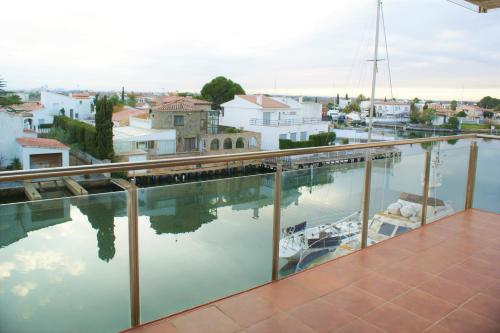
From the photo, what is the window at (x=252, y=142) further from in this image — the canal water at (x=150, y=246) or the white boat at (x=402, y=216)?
the canal water at (x=150, y=246)

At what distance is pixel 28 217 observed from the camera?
5.47ft

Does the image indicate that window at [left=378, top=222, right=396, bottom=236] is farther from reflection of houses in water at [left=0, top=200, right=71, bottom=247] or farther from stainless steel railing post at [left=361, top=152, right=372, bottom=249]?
reflection of houses in water at [left=0, top=200, right=71, bottom=247]

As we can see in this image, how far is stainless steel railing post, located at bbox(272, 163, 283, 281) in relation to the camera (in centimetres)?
254

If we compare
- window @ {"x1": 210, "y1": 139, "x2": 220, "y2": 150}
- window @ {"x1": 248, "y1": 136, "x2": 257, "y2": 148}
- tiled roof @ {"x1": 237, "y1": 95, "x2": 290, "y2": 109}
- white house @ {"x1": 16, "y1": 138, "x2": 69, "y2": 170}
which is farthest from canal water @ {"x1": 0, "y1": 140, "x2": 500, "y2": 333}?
tiled roof @ {"x1": 237, "y1": 95, "x2": 290, "y2": 109}

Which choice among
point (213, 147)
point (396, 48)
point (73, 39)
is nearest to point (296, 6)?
point (396, 48)

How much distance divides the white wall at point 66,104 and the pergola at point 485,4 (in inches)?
1796

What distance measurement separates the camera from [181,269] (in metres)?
2.10

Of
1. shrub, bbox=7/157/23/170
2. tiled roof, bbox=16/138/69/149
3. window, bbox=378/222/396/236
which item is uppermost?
window, bbox=378/222/396/236

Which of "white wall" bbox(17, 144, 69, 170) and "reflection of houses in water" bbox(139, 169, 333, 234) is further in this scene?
"white wall" bbox(17, 144, 69, 170)

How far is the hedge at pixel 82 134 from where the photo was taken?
28055mm

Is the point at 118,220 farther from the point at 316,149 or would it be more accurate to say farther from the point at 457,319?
the point at 457,319

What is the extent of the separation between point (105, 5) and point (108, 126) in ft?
65.0

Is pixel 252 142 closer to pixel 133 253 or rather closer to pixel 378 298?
pixel 378 298

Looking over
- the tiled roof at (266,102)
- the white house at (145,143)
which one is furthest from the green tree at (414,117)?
the white house at (145,143)
